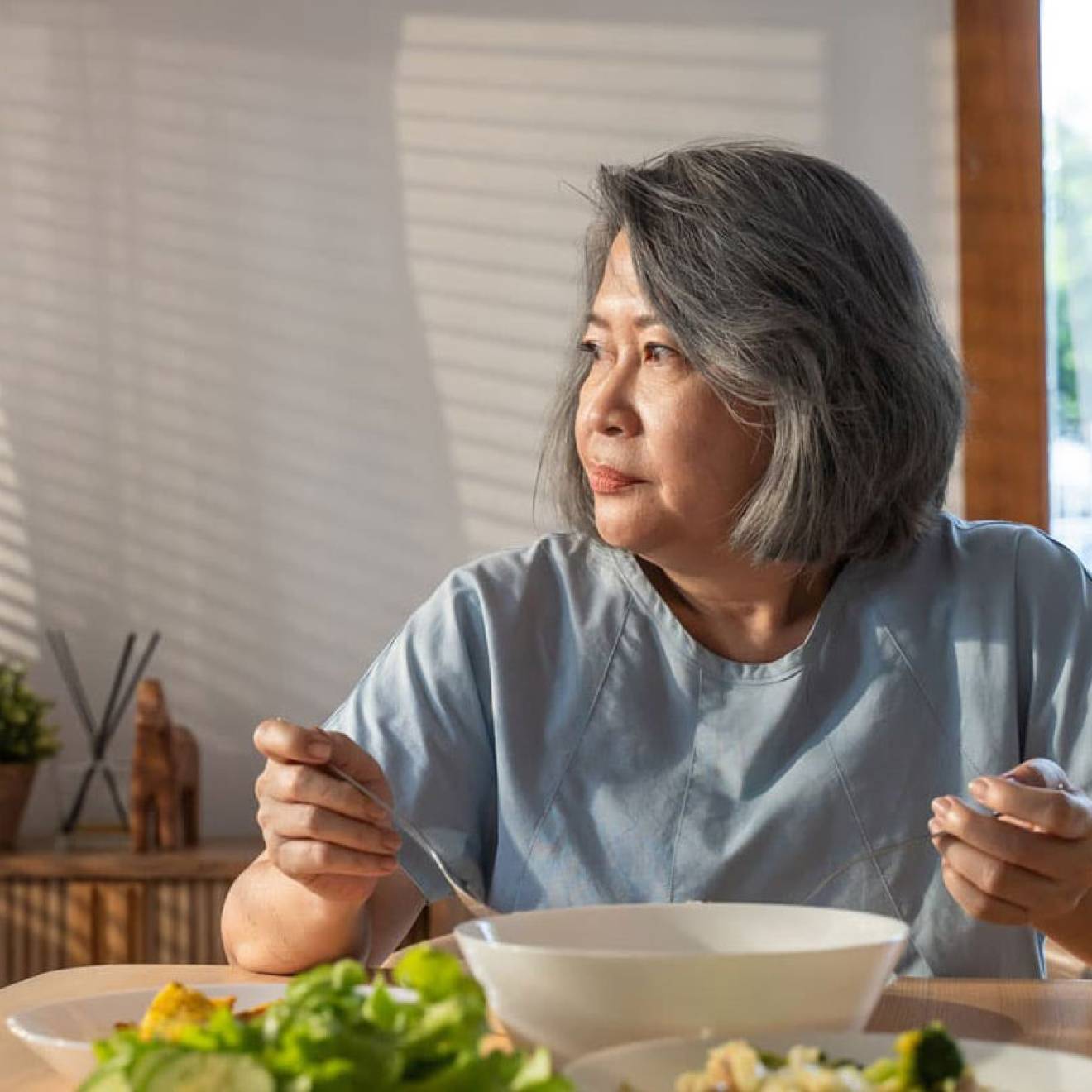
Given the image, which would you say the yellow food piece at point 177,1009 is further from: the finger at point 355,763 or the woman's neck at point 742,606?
the woman's neck at point 742,606

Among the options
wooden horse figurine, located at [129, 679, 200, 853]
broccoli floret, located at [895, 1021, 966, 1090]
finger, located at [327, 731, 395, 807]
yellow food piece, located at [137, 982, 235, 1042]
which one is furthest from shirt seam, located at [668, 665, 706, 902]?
wooden horse figurine, located at [129, 679, 200, 853]

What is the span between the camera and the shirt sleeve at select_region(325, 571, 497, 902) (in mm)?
1423

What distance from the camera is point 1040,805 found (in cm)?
104

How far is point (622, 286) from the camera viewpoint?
1.52m

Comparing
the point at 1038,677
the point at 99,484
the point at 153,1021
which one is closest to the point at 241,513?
the point at 99,484

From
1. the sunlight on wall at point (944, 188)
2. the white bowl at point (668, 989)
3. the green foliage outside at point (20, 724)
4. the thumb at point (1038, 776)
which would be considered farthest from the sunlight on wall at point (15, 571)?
the white bowl at point (668, 989)

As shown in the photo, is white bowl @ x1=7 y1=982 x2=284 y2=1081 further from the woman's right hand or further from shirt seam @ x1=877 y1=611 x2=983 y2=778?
shirt seam @ x1=877 y1=611 x2=983 y2=778

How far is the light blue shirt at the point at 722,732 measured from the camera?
140cm

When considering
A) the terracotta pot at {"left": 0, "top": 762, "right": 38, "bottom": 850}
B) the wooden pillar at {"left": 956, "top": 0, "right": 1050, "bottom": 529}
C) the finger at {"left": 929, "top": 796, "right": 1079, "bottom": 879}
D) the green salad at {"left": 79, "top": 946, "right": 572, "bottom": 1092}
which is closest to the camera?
the green salad at {"left": 79, "top": 946, "right": 572, "bottom": 1092}

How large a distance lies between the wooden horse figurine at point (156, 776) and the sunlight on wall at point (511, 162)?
0.59 m

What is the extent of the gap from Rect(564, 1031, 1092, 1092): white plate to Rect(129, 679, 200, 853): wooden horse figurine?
2.06 meters

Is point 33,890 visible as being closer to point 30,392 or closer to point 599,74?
point 30,392

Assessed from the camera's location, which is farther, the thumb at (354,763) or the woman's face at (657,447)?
the woman's face at (657,447)

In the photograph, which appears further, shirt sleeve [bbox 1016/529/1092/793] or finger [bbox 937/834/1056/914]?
shirt sleeve [bbox 1016/529/1092/793]
